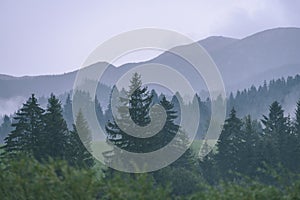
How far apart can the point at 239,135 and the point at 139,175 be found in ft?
159

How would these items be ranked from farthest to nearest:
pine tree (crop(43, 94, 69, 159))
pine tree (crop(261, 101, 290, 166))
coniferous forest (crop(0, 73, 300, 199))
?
pine tree (crop(261, 101, 290, 166)) → pine tree (crop(43, 94, 69, 159)) → coniferous forest (crop(0, 73, 300, 199))

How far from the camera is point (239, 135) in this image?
6209 cm

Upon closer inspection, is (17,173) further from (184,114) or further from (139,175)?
(184,114)

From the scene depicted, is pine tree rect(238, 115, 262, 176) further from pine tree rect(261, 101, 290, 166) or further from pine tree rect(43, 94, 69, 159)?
pine tree rect(43, 94, 69, 159)

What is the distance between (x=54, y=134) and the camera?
4825 centimetres

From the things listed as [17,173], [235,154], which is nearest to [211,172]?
[235,154]

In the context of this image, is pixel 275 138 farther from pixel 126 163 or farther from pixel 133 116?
pixel 126 163

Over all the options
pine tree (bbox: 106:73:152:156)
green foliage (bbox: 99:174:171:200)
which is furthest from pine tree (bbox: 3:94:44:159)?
green foliage (bbox: 99:174:171:200)

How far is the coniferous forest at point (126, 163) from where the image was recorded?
14.1m

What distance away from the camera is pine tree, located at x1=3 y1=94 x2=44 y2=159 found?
47781mm

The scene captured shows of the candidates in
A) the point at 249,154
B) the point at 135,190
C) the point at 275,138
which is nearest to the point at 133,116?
the point at 249,154

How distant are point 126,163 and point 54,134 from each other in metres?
6.65

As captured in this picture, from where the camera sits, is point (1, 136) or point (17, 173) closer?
point (17, 173)

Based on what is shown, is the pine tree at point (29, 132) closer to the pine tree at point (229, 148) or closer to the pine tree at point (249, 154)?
the pine tree at point (229, 148)
